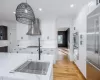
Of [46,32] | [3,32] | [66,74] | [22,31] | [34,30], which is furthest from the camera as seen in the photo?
[3,32]

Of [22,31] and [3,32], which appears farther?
[3,32]

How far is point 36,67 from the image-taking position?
169 centimetres

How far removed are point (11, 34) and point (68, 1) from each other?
16.2 feet

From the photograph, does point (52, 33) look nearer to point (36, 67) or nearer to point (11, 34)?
point (11, 34)

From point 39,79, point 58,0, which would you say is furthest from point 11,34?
point 39,79

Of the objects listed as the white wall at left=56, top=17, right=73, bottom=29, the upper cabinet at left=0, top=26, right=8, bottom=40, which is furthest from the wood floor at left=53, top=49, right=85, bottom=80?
the upper cabinet at left=0, top=26, right=8, bottom=40

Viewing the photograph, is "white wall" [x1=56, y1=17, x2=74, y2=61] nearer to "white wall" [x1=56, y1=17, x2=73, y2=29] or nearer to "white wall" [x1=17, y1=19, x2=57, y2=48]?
"white wall" [x1=56, y1=17, x2=73, y2=29]

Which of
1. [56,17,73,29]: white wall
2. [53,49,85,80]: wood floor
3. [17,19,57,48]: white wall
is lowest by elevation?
[53,49,85,80]: wood floor

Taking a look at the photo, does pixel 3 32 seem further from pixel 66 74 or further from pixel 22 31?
pixel 66 74

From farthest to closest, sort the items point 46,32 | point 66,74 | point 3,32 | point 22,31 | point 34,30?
point 3,32, point 46,32, point 22,31, point 34,30, point 66,74

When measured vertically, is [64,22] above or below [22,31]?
above

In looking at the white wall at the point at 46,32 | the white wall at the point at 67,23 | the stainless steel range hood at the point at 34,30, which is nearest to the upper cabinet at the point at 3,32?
the white wall at the point at 46,32

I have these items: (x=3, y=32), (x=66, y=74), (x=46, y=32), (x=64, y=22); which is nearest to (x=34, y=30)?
(x=46, y=32)

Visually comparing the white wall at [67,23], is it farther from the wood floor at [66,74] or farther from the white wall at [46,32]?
the wood floor at [66,74]
